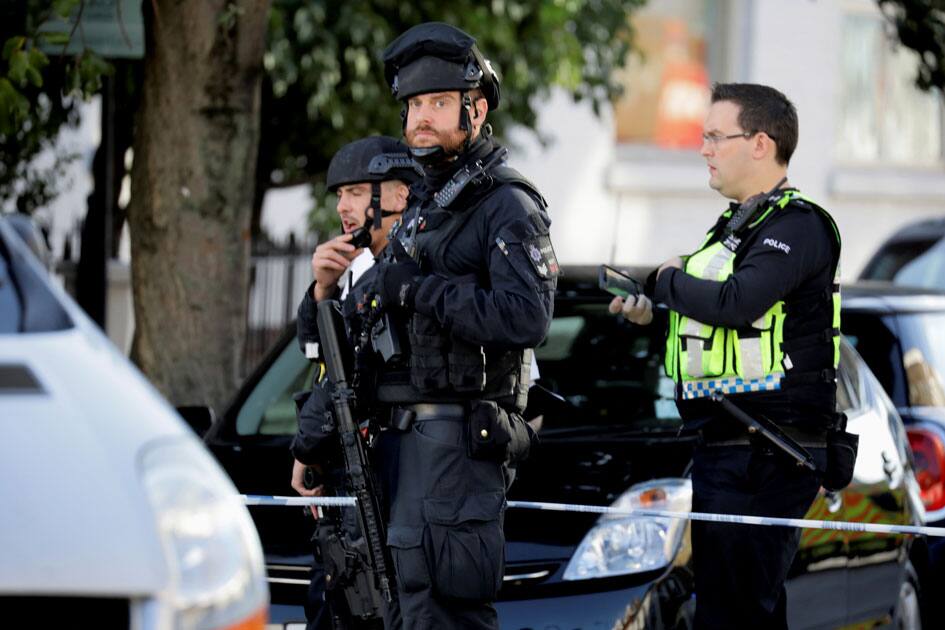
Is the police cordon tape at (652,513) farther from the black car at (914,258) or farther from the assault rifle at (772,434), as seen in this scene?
the black car at (914,258)

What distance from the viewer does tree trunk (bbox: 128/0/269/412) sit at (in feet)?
23.7

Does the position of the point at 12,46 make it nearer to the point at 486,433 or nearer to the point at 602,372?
the point at 602,372

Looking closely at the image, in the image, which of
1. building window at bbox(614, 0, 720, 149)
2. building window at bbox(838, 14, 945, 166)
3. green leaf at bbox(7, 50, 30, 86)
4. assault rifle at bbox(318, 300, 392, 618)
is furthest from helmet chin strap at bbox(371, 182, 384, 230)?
building window at bbox(838, 14, 945, 166)

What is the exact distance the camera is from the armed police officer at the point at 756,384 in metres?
4.49

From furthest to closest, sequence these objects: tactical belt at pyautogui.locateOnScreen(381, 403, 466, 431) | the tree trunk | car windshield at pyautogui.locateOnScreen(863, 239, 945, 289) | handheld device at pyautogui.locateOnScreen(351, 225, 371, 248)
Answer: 1. car windshield at pyautogui.locateOnScreen(863, 239, 945, 289)
2. the tree trunk
3. handheld device at pyautogui.locateOnScreen(351, 225, 371, 248)
4. tactical belt at pyautogui.locateOnScreen(381, 403, 466, 431)

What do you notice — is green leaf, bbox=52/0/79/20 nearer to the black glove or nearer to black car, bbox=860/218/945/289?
the black glove

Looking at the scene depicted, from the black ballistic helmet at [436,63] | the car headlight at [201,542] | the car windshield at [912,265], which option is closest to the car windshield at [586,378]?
the black ballistic helmet at [436,63]

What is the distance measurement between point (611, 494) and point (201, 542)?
2.57 metres

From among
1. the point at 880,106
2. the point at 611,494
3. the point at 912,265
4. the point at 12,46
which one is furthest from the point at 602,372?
the point at 880,106

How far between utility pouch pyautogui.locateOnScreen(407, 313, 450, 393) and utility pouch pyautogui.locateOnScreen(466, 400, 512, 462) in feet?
0.34

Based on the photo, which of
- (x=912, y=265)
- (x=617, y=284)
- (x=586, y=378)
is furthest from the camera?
(x=912, y=265)

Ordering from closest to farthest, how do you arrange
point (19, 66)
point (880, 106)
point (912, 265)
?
point (19, 66)
point (912, 265)
point (880, 106)

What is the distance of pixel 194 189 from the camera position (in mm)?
7359

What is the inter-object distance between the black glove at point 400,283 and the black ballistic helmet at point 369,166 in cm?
67
